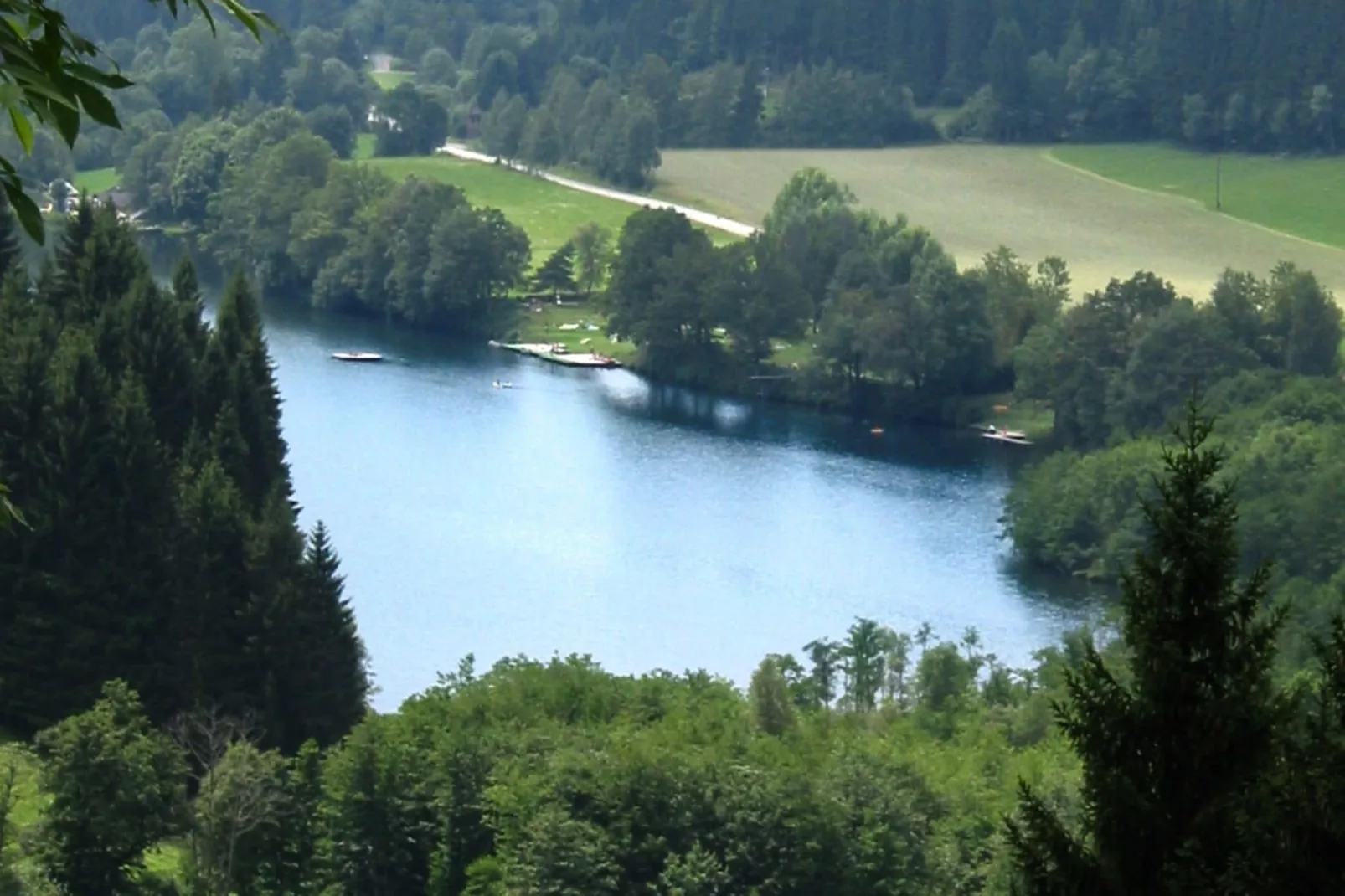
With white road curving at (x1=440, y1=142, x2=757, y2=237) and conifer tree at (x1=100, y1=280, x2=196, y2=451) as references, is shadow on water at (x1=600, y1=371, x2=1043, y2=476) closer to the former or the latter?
white road curving at (x1=440, y1=142, x2=757, y2=237)

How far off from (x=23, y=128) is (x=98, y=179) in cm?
4270

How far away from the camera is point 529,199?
137 feet

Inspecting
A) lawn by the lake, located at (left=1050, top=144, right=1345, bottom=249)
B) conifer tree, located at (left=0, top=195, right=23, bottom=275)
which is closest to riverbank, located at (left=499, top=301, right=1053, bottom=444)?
lawn by the lake, located at (left=1050, top=144, right=1345, bottom=249)

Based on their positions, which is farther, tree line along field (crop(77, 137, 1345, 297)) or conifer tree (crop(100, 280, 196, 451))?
tree line along field (crop(77, 137, 1345, 297))

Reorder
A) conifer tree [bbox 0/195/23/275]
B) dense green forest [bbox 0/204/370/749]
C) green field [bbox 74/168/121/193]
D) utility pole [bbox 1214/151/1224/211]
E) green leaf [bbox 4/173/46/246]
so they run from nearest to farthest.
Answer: green leaf [bbox 4/173/46/246] → dense green forest [bbox 0/204/370/749] → conifer tree [bbox 0/195/23/275] → utility pole [bbox 1214/151/1224/211] → green field [bbox 74/168/121/193]

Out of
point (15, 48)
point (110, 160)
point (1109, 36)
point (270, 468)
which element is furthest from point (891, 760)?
point (1109, 36)

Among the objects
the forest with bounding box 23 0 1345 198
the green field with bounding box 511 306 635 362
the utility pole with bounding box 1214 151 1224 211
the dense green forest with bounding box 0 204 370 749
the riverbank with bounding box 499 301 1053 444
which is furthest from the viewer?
the forest with bounding box 23 0 1345 198

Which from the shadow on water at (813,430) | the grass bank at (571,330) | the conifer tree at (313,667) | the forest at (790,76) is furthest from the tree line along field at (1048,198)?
the conifer tree at (313,667)

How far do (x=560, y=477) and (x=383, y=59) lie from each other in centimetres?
3210

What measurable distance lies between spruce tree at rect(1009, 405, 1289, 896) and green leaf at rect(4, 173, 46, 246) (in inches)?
79.8

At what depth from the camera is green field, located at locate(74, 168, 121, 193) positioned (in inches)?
1677

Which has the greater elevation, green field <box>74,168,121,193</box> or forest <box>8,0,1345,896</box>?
forest <box>8,0,1345,896</box>

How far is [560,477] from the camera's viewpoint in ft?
82.8

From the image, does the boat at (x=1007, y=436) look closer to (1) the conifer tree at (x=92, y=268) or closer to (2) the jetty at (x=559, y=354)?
(2) the jetty at (x=559, y=354)
